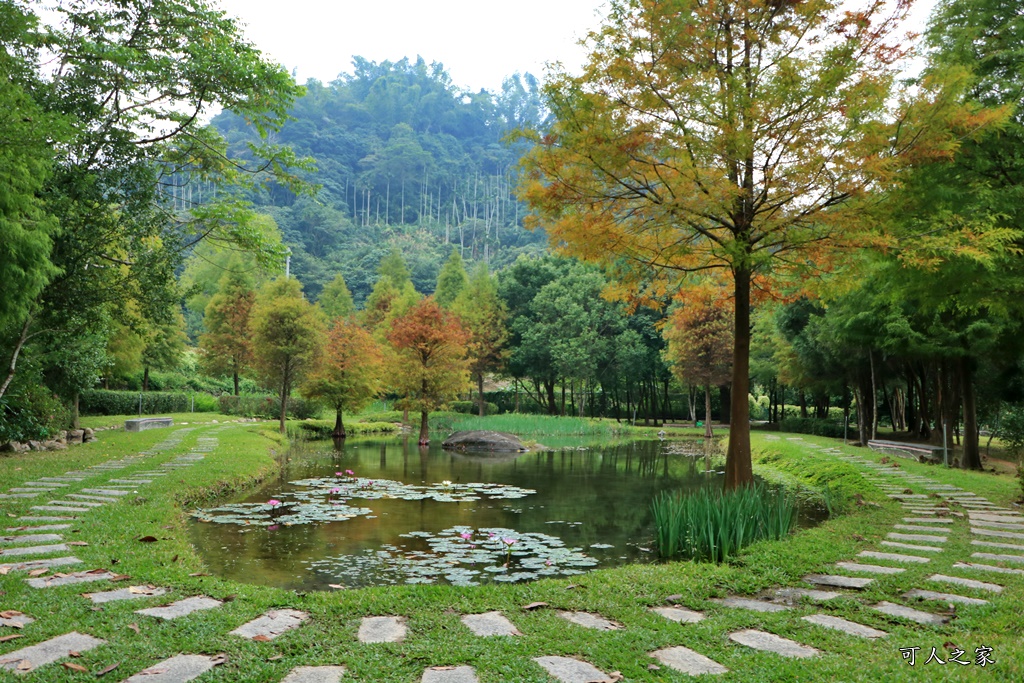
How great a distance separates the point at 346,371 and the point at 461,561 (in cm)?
1629

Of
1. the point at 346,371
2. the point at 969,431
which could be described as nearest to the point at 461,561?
the point at 969,431

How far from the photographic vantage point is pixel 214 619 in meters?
3.72

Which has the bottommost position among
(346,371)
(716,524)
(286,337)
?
(716,524)

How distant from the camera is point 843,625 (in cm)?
376

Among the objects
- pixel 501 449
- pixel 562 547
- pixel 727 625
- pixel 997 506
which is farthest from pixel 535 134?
pixel 501 449

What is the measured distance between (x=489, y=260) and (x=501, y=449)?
210 feet

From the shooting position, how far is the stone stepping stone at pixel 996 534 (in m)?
6.05

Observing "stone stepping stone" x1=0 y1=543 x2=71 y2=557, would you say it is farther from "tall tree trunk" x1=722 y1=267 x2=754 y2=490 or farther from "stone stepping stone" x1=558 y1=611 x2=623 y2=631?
"tall tree trunk" x1=722 y1=267 x2=754 y2=490

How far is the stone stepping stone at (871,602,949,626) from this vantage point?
148 inches

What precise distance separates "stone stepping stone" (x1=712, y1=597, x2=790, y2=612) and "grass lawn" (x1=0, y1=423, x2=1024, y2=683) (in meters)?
0.10

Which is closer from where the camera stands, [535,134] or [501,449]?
[535,134]

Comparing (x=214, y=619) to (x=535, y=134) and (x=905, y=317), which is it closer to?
(x=535, y=134)

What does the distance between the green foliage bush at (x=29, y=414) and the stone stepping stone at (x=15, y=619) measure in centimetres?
999

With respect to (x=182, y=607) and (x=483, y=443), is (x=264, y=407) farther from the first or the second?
(x=182, y=607)
